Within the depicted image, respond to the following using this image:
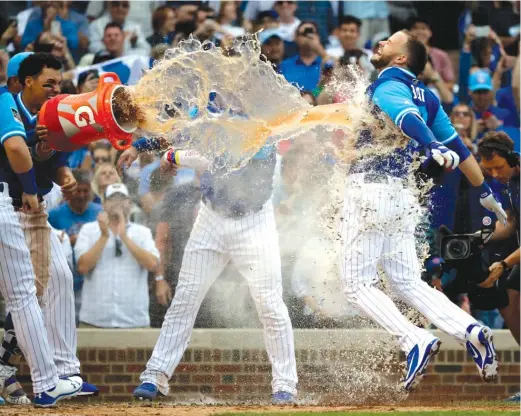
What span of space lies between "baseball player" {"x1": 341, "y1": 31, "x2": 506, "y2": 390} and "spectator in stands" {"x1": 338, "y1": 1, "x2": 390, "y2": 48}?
516 centimetres

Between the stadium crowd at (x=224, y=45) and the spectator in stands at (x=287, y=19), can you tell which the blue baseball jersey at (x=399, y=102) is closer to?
the stadium crowd at (x=224, y=45)

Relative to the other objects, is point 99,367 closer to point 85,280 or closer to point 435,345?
point 85,280

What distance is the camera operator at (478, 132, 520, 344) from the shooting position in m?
9.99

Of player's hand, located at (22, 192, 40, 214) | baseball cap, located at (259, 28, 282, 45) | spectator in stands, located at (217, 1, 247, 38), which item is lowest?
player's hand, located at (22, 192, 40, 214)

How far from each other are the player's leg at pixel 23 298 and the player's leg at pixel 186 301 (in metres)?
0.86

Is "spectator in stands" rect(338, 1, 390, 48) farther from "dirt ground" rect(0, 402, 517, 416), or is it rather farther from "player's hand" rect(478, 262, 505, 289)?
"dirt ground" rect(0, 402, 517, 416)

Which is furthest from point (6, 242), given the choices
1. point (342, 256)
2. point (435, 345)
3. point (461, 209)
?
point (461, 209)

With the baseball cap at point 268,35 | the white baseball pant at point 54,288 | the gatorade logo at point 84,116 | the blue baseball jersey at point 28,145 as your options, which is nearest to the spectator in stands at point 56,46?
the baseball cap at point 268,35

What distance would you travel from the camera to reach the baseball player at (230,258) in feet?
27.6

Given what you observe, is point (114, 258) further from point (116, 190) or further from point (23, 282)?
point (23, 282)

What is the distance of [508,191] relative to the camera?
10.1 m

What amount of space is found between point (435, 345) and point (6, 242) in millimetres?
2946

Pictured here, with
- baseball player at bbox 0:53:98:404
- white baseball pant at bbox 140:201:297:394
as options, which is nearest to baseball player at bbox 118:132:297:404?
white baseball pant at bbox 140:201:297:394

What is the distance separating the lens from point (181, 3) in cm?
1272
